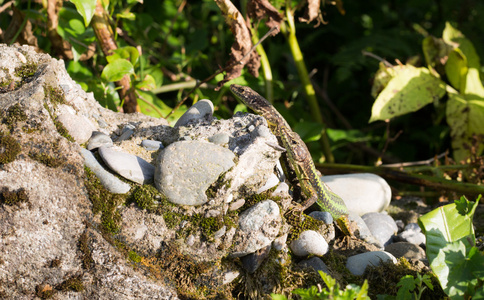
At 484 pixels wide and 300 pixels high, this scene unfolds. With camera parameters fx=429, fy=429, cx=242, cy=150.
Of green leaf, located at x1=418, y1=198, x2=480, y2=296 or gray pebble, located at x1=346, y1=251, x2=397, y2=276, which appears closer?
green leaf, located at x1=418, y1=198, x2=480, y2=296

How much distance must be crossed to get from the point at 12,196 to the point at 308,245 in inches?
53.0

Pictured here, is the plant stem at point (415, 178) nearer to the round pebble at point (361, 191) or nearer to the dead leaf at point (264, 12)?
the round pebble at point (361, 191)

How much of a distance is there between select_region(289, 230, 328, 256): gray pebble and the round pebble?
0.78 meters

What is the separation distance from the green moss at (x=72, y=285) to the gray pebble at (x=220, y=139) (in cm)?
86

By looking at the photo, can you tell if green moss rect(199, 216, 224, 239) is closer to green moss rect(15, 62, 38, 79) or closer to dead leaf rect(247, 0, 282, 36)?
green moss rect(15, 62, 38, 79)

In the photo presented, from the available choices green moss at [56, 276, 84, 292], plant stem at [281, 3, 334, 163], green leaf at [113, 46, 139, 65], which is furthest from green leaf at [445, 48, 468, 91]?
green moss at [56, 276, 84, 292]

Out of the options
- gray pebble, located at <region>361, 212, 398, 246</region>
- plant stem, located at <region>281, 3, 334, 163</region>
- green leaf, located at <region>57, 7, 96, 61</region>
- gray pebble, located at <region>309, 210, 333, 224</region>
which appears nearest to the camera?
gray pebble, located at <region>309, 210, 333, 224</region>

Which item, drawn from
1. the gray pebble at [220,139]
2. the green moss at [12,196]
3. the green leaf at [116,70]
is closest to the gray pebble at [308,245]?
the gray pebble at [220,139]

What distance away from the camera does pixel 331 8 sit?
5.13 meters

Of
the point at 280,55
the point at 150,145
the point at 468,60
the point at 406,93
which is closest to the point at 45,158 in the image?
the point at 150,145

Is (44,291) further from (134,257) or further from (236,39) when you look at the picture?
(236,39)

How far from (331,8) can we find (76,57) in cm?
323

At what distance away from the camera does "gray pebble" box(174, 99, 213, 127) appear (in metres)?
2.32

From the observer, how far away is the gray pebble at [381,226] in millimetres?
2684
